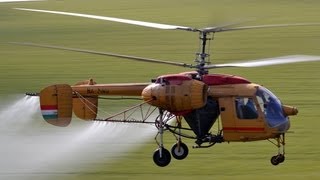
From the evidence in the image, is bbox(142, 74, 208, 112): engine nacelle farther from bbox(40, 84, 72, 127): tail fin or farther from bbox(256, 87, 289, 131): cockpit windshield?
bbox(40, 84, 72, 127): tail fin

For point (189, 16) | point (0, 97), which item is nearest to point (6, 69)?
point (0, 97)

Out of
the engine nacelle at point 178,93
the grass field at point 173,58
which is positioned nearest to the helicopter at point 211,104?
the engine nacelle at point 178,93

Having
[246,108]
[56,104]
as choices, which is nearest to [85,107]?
[56,104]

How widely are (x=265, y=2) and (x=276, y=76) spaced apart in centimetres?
4448

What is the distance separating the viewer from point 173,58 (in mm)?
68438

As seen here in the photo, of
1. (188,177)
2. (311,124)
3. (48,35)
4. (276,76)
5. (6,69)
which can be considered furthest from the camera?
(48,35)

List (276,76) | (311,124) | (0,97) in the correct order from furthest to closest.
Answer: (276,76), (0,97), (311,124)

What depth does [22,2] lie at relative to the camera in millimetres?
105562

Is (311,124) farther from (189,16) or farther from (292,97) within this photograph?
(189,16)

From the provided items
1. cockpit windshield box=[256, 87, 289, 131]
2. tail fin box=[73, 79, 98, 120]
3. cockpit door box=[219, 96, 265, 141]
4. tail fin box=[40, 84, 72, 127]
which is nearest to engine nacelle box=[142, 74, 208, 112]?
cockpit door box=[219, 96, 265, 141]

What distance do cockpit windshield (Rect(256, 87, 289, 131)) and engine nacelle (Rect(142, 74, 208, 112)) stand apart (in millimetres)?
1445

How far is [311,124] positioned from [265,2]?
202ft

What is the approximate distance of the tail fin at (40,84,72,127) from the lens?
24.8 m

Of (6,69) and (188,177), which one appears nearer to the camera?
(188,177)
